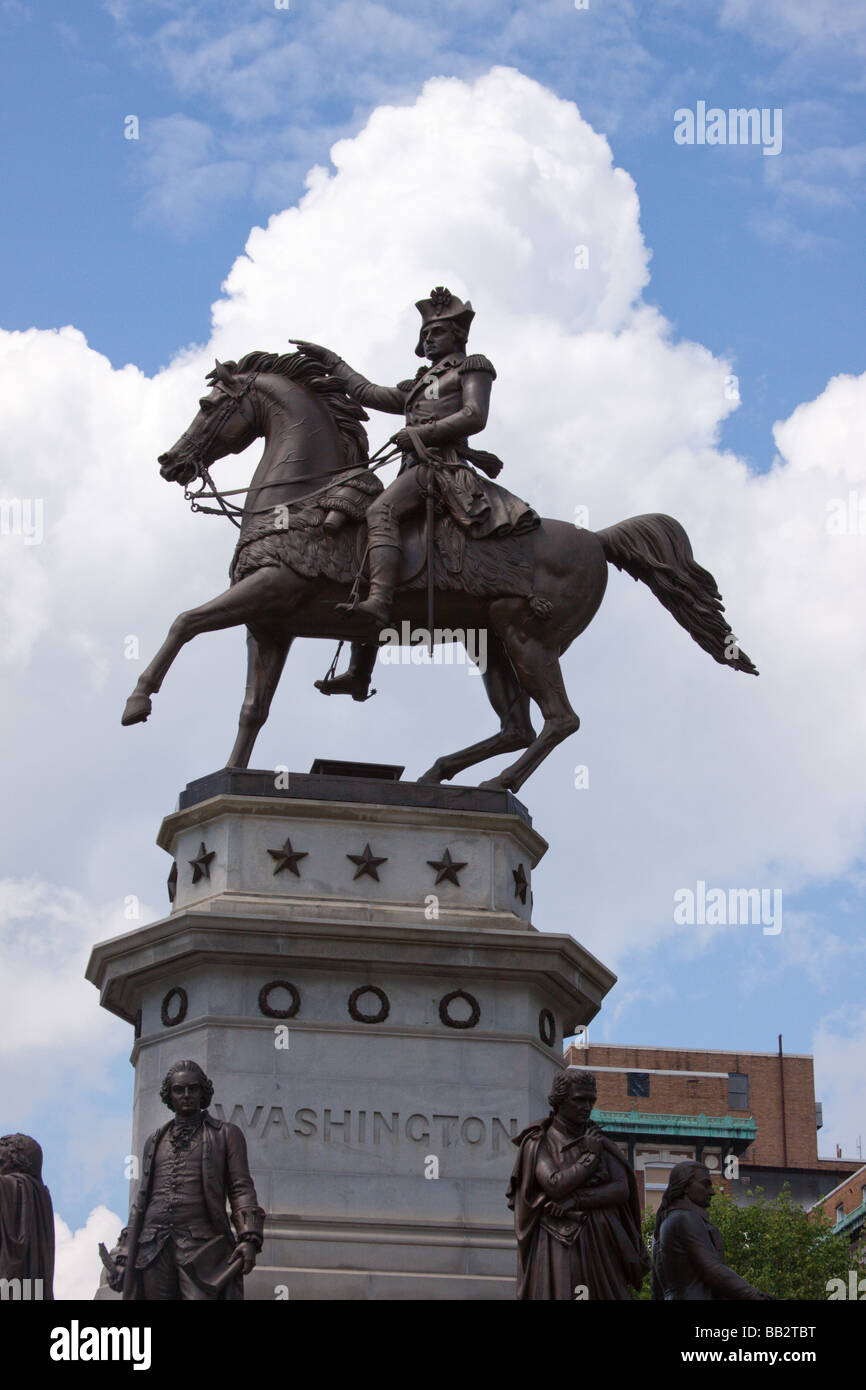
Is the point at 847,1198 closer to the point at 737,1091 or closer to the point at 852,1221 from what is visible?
the point at 852,1221

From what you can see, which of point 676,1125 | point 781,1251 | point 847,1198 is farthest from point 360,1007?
point 847,1198

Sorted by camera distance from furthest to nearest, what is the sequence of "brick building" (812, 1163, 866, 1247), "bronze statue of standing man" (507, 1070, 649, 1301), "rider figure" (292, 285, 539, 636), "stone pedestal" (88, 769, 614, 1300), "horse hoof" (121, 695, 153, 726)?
"brick building" (812, 1163, 866, 1247) < "rider figure" (292, 285, 539, 636) < "horse hoof" (121, 695, 153, 726) < "stone pedestal" (88, 769, 614, 1300) < "bronze statue of standing man" (507, 1070, 649, 1301)

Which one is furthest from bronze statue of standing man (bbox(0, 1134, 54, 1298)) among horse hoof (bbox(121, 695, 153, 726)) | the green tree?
the green tree

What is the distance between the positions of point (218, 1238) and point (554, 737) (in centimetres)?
933

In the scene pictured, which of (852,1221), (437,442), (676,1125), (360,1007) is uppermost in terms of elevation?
(676,1125)

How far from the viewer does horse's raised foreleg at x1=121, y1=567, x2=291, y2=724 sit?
2488cm

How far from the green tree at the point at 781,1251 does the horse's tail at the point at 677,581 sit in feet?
111

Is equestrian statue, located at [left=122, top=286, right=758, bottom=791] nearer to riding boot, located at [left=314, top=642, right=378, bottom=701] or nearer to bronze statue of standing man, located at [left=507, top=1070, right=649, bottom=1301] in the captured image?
riding boot, located at [left=314, top=642, right=378, bottom=701]

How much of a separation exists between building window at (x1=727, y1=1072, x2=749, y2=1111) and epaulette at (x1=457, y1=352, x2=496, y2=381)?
258 ft

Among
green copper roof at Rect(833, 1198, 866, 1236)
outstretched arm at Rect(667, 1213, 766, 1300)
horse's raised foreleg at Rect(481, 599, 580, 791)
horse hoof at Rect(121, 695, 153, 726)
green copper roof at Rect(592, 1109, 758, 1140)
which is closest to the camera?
outstretched arm at Rect(667, 1213, 766, 1300)

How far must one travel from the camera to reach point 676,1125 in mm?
90688

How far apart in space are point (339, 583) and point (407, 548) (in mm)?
861
